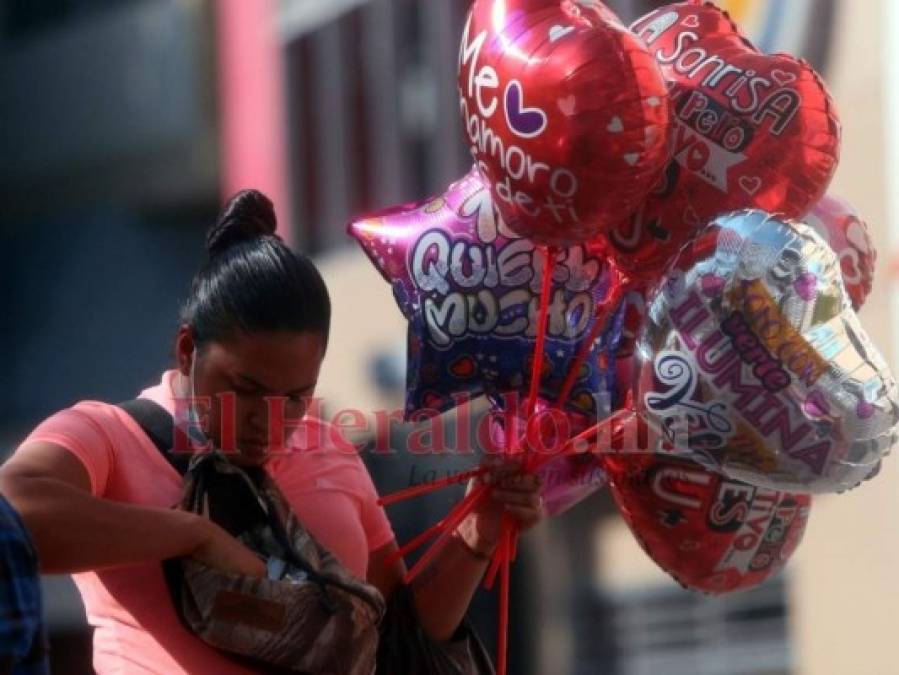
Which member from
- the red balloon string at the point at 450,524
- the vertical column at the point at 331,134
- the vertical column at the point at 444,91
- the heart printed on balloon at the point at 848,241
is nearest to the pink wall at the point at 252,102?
the vertical column at the point at 331,134

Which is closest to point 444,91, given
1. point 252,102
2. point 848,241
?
point 252,102

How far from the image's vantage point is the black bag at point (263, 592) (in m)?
1.89

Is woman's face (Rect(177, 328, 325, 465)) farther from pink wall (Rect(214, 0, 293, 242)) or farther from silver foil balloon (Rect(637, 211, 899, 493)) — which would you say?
pink wall (Rect(214, 0, 293, 242))

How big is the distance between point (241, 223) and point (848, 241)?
780 millimetres

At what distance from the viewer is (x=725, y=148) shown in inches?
86.9

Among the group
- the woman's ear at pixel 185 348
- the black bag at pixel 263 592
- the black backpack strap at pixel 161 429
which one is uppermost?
the woman's ear at pixel 185 348

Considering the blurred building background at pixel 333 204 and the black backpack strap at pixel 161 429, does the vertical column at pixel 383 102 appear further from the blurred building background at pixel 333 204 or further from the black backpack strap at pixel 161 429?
the black backpack strap at pixel 161 429

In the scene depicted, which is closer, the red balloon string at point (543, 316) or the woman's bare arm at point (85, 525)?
the woman's bare arm at point (85, 525)

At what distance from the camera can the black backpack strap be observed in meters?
1.99

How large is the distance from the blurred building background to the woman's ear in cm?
71

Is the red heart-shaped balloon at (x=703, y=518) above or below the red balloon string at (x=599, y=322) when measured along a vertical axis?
below

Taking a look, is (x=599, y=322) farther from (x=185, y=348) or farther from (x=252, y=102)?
(x=252, y=102)

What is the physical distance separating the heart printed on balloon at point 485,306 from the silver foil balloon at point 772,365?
6.3 inches

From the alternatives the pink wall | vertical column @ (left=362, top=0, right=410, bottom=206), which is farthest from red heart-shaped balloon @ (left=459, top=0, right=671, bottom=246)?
the pink wall
